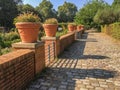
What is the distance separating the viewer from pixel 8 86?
14.0 ft

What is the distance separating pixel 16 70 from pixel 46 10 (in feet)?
277

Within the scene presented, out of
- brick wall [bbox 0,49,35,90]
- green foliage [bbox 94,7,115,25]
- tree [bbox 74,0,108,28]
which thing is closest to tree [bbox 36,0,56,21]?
tree [bbox 74,0,108,28]

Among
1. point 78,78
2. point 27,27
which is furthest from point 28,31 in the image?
point 78,78

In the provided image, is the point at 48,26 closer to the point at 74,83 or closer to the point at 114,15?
the point at 74,83

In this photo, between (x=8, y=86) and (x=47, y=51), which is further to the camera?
(x=47, y=51)

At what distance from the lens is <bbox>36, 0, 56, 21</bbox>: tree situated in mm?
85812

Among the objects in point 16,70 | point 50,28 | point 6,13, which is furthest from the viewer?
point 6,13

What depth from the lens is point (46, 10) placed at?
87812 millimetres

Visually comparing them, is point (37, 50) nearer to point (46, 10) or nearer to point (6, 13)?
point (6, 13)

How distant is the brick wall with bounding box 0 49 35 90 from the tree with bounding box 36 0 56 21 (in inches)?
2958

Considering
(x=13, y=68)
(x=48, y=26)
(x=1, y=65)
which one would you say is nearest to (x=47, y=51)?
(x=48, y=26)

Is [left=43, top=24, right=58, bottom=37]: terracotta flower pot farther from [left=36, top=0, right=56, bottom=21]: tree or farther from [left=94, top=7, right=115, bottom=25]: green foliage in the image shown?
[left=36, top=0, right=56, bottom=21]: tree

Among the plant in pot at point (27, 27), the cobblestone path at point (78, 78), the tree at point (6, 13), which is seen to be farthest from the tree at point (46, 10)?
the plant in pot at point (27, 27)

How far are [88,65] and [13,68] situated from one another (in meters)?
4.04
